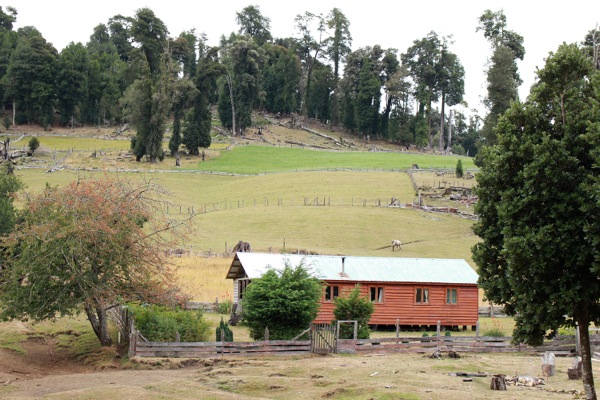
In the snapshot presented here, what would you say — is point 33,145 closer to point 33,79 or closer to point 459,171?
point 33,79

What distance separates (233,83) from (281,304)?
322ft

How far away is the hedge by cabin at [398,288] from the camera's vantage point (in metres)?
39.6

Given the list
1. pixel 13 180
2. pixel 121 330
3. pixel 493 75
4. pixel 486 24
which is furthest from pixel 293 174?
pixel 121 330

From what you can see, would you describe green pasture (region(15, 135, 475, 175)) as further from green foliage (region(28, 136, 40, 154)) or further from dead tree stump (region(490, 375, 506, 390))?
dead tree stump (region(490, 375, 506, 390))

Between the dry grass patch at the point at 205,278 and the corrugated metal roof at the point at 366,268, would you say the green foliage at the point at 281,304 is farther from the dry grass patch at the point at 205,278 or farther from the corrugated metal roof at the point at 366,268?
the dry grass patch at the point at 205,278

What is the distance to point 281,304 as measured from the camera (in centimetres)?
3158

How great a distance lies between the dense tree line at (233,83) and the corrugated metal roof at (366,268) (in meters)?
58.9

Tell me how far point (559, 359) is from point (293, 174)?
216 ft

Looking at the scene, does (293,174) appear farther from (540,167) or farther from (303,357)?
(540,167)

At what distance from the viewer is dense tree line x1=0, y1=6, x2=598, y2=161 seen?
10256 centimetres

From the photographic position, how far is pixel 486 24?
335 feet

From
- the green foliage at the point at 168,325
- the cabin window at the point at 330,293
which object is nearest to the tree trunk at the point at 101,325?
the green foliage at the point at 168,325

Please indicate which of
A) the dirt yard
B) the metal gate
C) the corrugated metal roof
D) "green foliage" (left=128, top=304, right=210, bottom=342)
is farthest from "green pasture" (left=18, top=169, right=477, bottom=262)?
the dirt yard

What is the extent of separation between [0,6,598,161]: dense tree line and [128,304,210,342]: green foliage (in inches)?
2632
